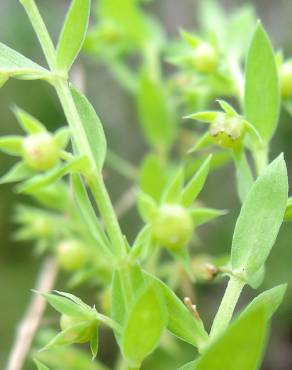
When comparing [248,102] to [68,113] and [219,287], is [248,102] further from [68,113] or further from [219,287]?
[219,287]

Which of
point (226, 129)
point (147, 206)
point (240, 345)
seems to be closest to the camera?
point (240, 345)

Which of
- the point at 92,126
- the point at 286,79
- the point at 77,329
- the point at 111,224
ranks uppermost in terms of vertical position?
the point at 286,79

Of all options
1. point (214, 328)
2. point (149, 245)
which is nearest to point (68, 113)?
point (149, 245)

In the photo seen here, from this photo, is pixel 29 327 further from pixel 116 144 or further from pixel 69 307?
pixel 116 144

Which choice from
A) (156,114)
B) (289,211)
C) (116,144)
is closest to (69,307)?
(289,211)

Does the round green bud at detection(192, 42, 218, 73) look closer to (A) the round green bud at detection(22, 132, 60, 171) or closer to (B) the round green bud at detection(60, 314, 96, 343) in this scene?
(A) the round green bud at detection(22, 132, 60, 171)

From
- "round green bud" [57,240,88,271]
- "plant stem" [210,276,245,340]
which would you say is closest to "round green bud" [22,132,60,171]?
"plant stem" [210,276,245,340]

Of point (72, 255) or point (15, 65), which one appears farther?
point (72, 255)
